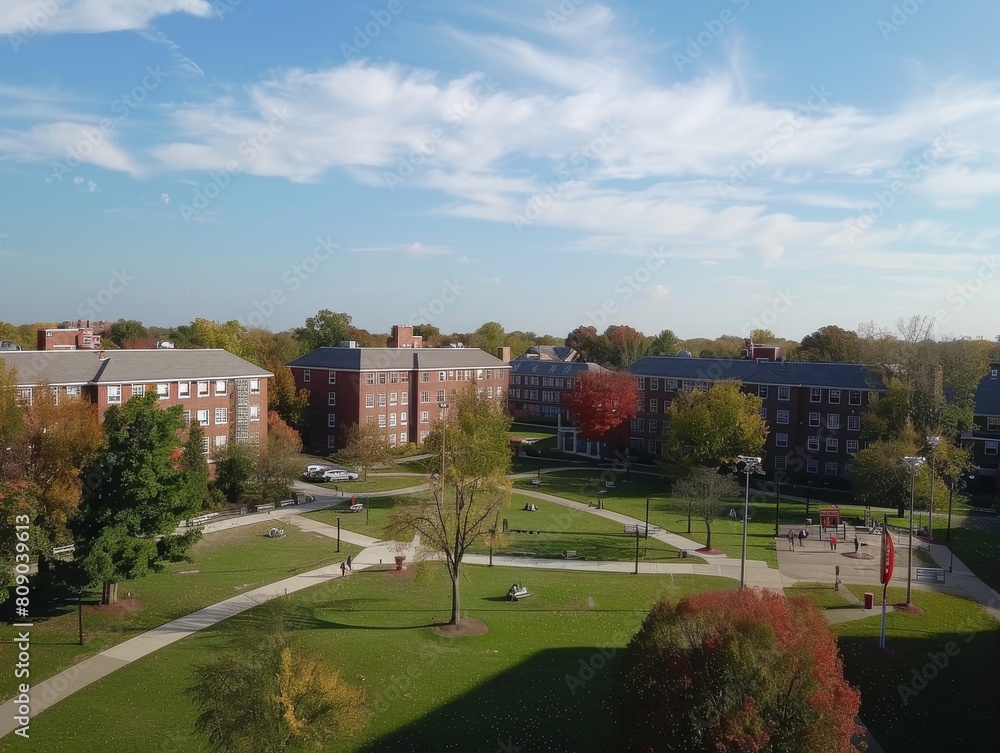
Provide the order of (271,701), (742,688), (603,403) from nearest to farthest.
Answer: (742,688)
(271,701)
(603,403)

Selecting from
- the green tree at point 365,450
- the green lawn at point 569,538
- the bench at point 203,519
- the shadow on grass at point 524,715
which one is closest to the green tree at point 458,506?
the shadow on grass at point 524,715

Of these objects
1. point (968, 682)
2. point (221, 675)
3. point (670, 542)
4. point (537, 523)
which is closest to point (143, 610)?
point (221, 675)

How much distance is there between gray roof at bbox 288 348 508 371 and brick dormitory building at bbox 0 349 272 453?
38.7ft

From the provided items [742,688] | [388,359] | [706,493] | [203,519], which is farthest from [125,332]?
[742,688]

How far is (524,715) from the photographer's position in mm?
22453

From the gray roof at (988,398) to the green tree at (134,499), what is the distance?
196ft

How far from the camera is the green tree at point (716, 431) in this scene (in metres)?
58.0

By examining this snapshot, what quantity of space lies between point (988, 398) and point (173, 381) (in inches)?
2553

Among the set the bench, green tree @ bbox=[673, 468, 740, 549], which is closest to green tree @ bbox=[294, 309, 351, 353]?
the bench

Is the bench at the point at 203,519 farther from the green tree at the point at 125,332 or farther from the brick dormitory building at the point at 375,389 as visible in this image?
the green tree at the point at 125,332

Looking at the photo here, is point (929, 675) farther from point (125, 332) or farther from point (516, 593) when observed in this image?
point (125, 332)

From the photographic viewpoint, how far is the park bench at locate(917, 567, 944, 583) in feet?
121

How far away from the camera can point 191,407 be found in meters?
56.0

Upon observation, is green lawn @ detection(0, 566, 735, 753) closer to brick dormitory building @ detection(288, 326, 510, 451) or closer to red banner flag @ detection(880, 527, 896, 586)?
red banner flag @ detection(880, 527, 896, 586)
